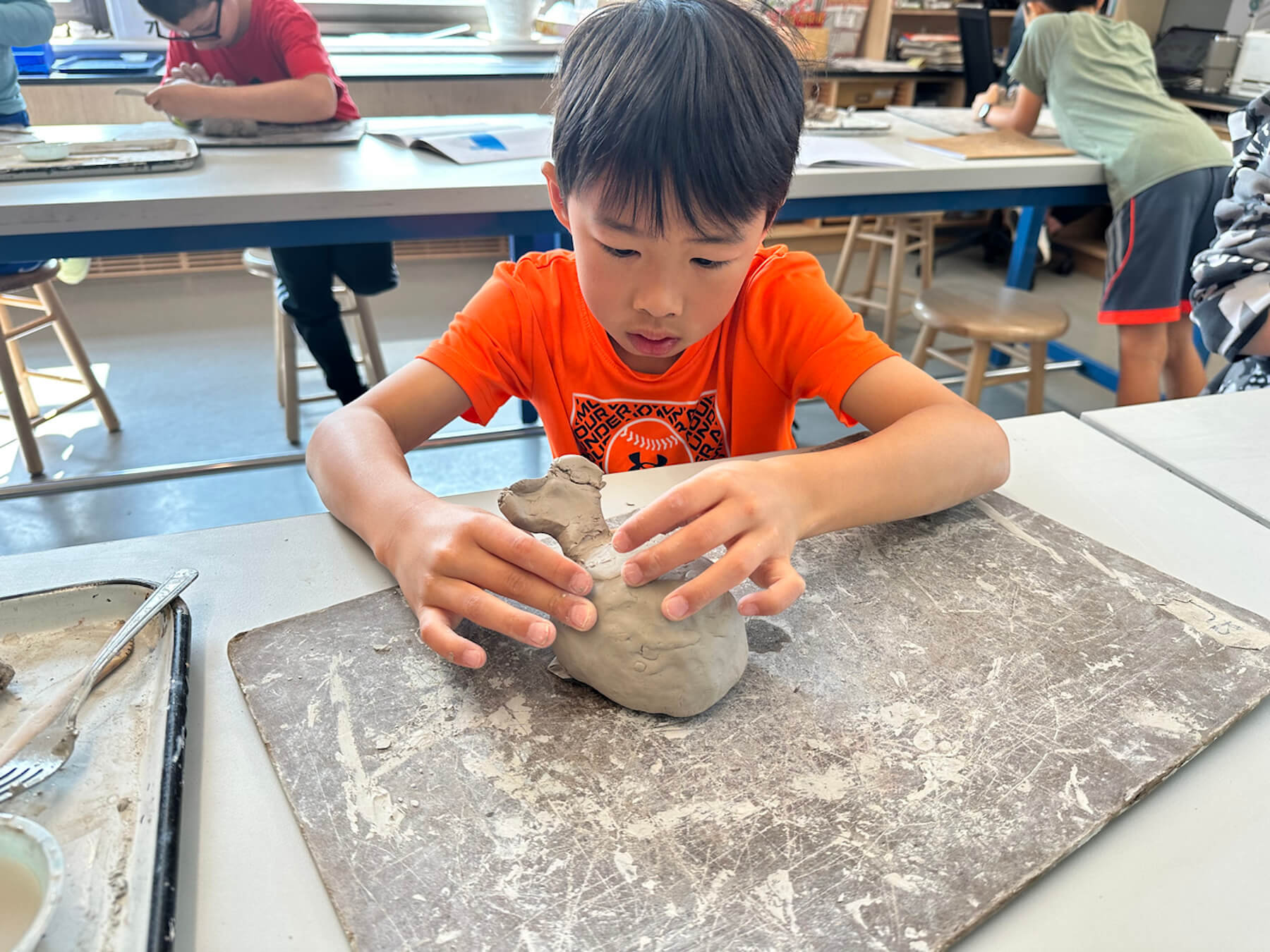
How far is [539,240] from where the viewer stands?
2.27 m

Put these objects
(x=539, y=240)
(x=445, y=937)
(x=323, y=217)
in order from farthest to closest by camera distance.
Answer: (x=539, y=240) → (x=323, y=217) → (x=445, y=937)

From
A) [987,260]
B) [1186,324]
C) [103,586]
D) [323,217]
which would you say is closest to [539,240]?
[323,217]

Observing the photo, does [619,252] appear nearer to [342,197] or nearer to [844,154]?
[342,197]

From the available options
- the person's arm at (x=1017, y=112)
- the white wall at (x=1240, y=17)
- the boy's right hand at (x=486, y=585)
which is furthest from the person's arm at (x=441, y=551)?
the white wall at (x=1240, y=17)

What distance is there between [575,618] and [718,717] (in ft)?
0.44

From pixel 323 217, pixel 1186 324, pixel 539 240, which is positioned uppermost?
pixel 323 217

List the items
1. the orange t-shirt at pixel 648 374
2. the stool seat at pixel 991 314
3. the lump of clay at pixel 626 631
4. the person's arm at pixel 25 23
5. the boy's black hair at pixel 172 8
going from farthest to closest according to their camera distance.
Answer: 1. the stool seat at pixel 991 314
2. the person's arm at pixel 25 23
3. the boy's black hair at pixel 172 8
4. the orange t-shirt at pixel 648 374
5. the lump of clay at pixel 626 631

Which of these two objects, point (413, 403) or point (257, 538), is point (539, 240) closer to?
point (413, 403)

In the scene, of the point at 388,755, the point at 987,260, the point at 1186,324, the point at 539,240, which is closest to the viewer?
the point at 388,755

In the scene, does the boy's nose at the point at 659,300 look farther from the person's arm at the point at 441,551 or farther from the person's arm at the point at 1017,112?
the person's arm at the point at 1017,112

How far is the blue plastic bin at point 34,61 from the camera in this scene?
291 cm

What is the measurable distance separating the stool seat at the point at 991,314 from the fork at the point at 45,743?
7.25ft

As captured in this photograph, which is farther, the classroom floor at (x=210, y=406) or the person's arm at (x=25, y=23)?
the classroom floor at (x=210, y=406)

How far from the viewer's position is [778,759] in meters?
0.59
